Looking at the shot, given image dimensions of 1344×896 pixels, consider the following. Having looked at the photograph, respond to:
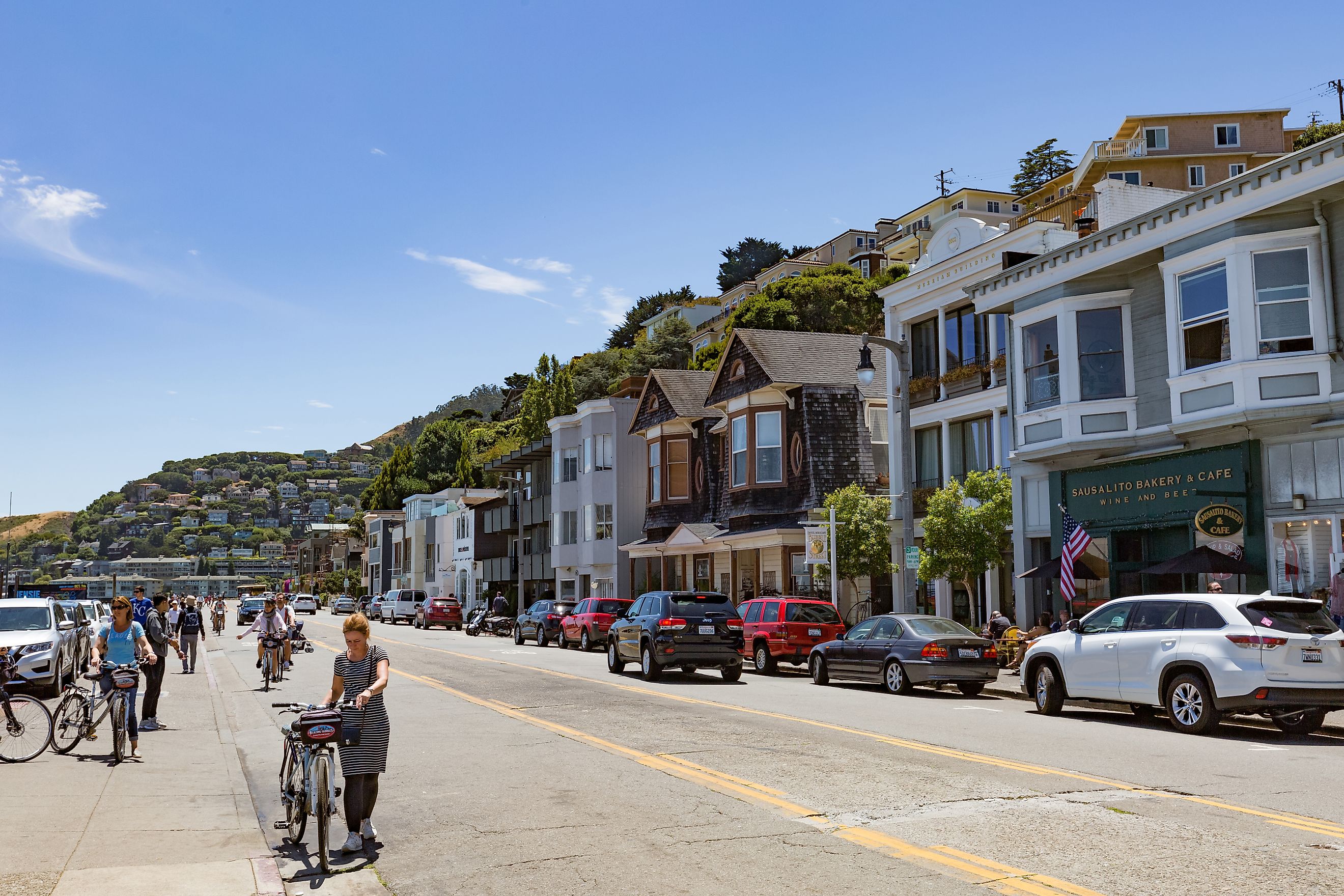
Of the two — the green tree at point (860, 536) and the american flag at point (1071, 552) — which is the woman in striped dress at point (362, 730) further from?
the green tree at point (860, 536)

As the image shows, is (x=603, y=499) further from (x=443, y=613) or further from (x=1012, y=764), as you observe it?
(x=1012, y=764)

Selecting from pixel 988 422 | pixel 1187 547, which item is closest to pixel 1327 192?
pixel 1187 547

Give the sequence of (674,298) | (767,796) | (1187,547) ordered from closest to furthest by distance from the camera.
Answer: (767,796) < (1187,547) < (674,298)

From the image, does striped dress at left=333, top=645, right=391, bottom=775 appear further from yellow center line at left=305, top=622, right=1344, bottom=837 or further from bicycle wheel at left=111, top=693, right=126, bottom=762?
yellow center line at left=305, top=622, right=1344, bottom=837

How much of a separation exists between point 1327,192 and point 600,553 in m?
38.2

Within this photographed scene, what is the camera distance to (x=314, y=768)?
8117 mm

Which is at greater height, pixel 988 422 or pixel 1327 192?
pixel 1327 192

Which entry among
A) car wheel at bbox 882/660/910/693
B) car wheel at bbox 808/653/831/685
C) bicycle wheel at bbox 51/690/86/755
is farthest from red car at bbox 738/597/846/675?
bicycle wheel at bbox 51/690/86/755

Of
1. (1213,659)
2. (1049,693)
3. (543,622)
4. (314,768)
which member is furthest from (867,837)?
(543,622)

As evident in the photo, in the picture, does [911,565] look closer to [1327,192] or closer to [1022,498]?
[1022,498]

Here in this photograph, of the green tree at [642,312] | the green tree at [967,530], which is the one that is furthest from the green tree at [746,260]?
the green tree at [967,530]

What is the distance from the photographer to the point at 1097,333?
24.1 meters

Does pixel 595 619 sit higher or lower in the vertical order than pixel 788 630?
lower

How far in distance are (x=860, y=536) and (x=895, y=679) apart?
36.2ft
